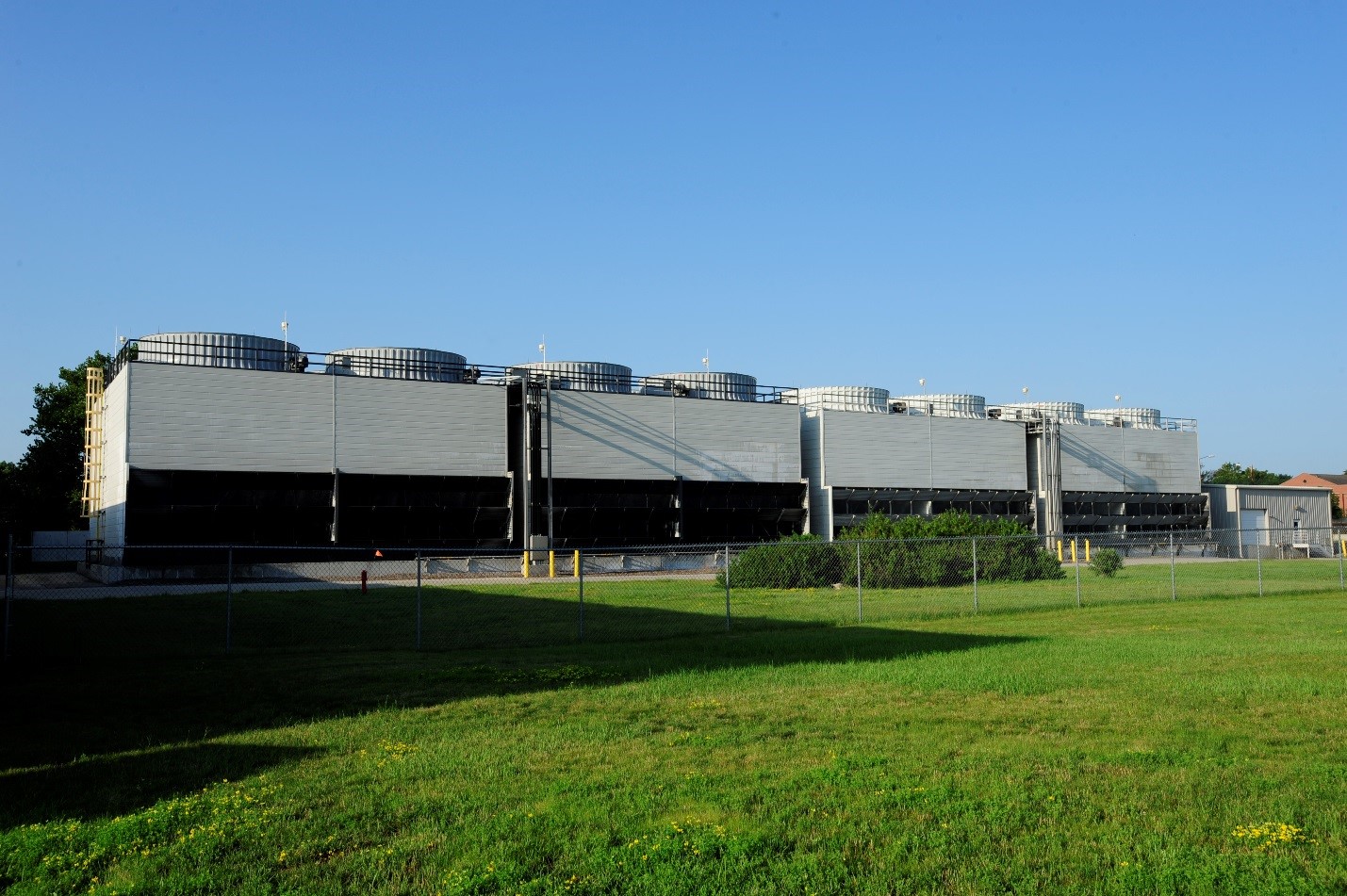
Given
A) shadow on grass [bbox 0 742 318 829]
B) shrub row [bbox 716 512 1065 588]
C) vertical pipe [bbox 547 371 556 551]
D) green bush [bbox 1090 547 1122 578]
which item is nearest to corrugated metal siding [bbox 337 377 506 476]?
vertical pipe [bbox 547 371 556 551]

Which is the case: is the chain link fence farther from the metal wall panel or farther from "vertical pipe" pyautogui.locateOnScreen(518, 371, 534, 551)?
the metal wall panel

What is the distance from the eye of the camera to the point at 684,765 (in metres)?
9.43

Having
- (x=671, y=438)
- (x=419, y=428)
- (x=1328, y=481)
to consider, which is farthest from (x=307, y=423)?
(x=1328, y=481)

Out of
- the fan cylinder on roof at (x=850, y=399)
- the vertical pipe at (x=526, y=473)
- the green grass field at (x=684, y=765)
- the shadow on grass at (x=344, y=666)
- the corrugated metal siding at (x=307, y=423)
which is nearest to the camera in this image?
the green grass field at (x=684, y=765)

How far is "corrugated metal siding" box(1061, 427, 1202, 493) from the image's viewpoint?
7031 centimetres

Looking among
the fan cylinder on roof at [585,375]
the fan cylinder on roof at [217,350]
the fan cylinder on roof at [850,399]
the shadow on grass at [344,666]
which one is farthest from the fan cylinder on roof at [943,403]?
the shadow on grass at [344,666]

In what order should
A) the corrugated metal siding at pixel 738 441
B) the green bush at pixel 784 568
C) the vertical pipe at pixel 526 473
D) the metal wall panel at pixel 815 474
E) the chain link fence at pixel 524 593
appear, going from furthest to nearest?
the metal wall panel at pixel 815 474 < the corrugated metal siding at pixel 738 441 < the vertical pipe at pixel 526 473 < the green bush at pixel 784 568 < the chain link fence at pixel 524 593

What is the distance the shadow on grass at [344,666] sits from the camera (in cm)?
1214

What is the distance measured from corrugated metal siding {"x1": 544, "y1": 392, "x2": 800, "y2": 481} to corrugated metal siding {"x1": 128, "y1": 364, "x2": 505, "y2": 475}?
12.0 ft

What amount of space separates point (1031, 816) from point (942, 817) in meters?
0.60

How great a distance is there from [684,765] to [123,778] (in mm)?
4840

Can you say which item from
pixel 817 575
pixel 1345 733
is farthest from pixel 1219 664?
pixel 817 575

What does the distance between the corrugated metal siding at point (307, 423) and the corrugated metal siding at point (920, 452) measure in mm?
20059

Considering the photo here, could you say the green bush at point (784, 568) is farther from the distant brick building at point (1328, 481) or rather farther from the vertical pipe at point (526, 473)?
the distant brick building at point (1328, 481)
